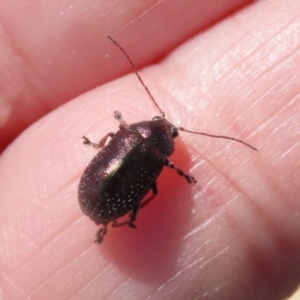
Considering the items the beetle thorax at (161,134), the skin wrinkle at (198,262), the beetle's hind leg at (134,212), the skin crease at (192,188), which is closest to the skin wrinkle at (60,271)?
the skin crease at (192,188)

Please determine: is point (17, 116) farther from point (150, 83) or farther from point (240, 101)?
point (240, 101)

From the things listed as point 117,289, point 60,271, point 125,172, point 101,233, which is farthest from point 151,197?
point 60,271

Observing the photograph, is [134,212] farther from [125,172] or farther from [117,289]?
[117,289]

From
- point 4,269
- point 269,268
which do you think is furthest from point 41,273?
point 269,268

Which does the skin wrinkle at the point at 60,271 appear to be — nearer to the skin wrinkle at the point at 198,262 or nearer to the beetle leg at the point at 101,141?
the skin wrinkle at the point at 198,262

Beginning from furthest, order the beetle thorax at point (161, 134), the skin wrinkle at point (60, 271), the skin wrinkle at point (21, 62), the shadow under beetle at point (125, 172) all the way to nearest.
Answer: the skin wrinkle at point (21, 62)
the beetle thorax at point (161, 134)
the skin wrinkle at point (60, 271)
the shadow under beetle at point (125, 172)

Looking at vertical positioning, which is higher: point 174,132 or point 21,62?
point 21,62

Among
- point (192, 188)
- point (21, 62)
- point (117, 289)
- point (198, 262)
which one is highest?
point (21, 62)
